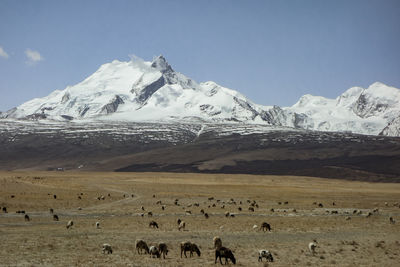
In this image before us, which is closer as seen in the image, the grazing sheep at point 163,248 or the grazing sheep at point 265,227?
the grazing sheep at point 163,248

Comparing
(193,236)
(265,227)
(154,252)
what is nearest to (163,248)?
(154,252)

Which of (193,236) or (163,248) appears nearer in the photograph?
(163,248)

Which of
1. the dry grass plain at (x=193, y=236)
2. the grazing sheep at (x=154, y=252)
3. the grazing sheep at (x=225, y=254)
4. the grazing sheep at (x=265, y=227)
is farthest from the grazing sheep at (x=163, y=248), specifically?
the grazing sheep at (x=265, y=227)

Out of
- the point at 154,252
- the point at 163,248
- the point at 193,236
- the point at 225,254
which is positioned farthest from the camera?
the point at 193,236

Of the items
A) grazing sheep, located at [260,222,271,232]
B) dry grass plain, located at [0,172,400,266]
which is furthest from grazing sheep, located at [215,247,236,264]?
grazing sheep, located at [260,222,271,232]

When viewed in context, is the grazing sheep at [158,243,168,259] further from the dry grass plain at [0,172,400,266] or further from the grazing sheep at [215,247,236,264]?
the grazing sheep at [215,247,236,264]

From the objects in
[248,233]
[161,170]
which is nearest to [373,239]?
[248,233]

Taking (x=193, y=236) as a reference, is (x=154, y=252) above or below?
above

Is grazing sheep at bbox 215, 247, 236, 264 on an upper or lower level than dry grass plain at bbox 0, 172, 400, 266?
upper

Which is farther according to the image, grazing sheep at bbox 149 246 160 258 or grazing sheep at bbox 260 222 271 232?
grazing sheep at bbox 260 222 271 232

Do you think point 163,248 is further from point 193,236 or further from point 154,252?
point 193,236

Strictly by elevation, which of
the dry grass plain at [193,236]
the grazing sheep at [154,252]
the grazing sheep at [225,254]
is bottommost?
the dry grass plain at [193,236]

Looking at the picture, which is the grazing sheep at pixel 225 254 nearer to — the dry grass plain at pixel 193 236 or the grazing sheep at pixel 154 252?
the dry grass plain at pixel 193 236

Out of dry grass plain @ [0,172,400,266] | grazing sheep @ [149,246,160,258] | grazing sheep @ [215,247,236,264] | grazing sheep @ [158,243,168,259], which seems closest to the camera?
grazing sheep @ [215,247,236,264]
